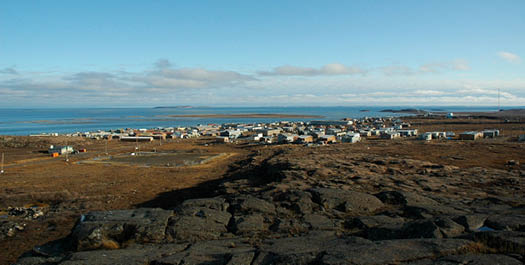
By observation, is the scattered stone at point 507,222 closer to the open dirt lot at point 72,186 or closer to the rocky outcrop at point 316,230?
the rocky outcrop at point 316,230

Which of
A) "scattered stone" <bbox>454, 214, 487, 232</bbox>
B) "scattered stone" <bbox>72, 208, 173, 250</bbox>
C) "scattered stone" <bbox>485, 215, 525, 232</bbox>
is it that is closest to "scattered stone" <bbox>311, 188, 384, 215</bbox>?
"scattered stone" <bbox>454, 214, 487, 232</bbox>

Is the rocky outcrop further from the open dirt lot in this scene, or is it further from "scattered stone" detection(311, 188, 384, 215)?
the open dirt lot

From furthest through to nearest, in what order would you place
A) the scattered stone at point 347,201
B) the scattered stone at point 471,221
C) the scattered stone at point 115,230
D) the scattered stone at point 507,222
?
the scattered stone at point 347,201 → the scattered stone at point 471,221 → the scattered stone at point 507,222 → the scattered stone at point 115,230

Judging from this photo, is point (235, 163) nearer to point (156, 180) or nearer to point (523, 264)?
point (156, 180)

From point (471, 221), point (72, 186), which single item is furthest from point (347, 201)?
point (72, 186)

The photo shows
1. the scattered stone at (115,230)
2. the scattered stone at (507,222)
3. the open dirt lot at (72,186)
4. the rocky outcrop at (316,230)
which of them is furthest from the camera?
the open dirt lot at (72,186)

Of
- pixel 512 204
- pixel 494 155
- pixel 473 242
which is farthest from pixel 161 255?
pixel 494 155

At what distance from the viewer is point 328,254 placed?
703 cm

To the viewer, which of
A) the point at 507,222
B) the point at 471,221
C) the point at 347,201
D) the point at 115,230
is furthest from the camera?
the point at 347,201

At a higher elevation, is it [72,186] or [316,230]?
[316,230]

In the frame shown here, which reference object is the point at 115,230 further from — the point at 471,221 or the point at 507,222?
Answer: the point at 507,222

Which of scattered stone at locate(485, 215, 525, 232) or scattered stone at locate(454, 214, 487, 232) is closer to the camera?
scattered stone at locate(485, 215, 525, 232)

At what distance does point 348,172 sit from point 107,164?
72.5ft

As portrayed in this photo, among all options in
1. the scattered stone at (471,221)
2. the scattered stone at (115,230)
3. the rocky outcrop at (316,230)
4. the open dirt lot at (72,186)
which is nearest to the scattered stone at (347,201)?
the rocky outcrop at (316,230)
